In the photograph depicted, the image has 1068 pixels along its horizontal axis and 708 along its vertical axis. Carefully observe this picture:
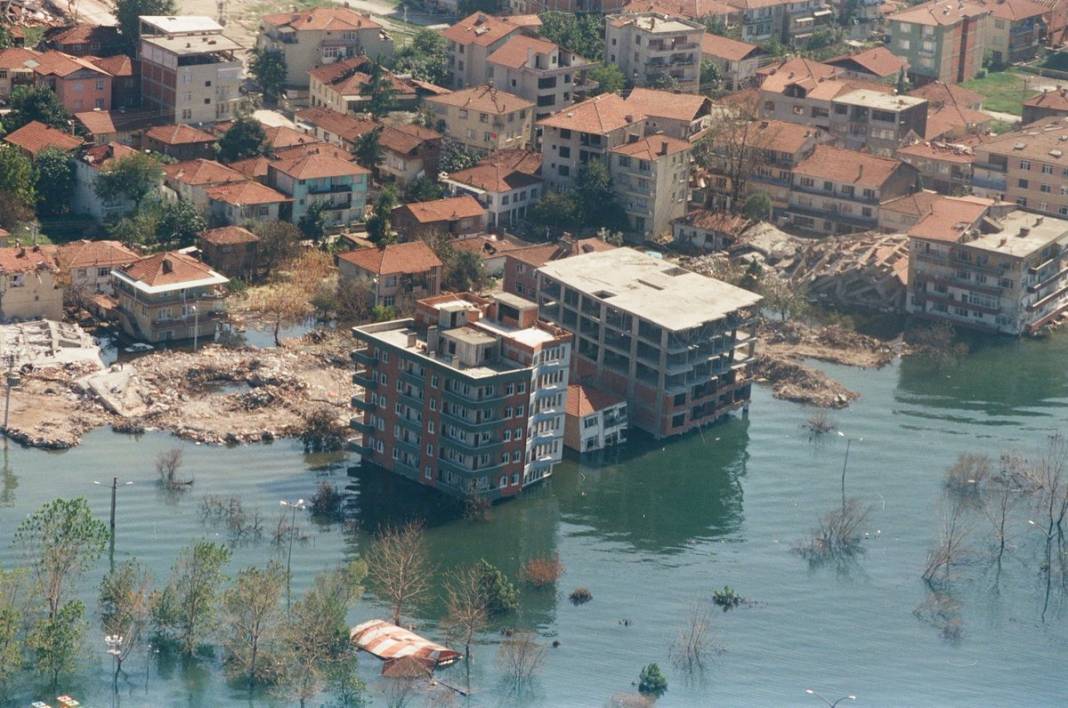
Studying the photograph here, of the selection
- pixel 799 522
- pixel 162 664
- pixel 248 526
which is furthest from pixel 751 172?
pixel 162 664

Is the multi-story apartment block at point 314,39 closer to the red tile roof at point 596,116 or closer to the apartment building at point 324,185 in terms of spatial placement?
the red tile roof at point 596,116

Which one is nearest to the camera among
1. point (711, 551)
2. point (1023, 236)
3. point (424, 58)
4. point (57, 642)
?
point (57, 642)

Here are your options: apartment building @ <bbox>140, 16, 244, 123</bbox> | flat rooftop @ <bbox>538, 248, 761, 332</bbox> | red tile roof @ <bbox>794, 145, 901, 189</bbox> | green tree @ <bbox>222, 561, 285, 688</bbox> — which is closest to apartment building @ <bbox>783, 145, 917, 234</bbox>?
red tile roof @ <bbox>794, 145, 901, 189</bbox>

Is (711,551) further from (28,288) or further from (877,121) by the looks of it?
(877,121)

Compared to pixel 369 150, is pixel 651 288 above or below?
below

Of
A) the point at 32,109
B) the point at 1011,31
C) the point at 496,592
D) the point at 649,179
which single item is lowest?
the point at 496,592

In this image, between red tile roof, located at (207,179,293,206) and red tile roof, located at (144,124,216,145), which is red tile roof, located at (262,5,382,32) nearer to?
red tile roof, located at (144,124,216,145)

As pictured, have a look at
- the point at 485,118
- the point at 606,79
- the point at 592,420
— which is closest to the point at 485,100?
the point at 485,118
